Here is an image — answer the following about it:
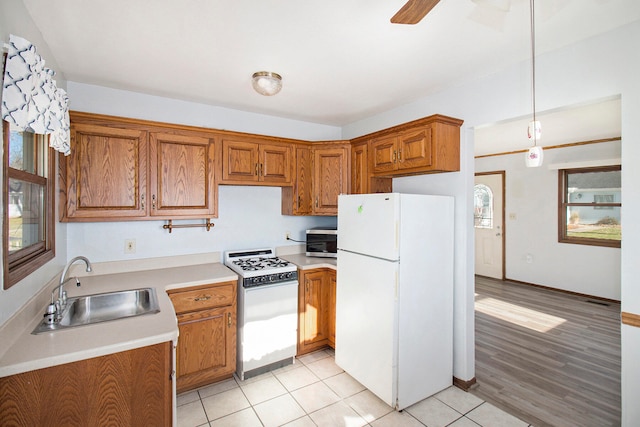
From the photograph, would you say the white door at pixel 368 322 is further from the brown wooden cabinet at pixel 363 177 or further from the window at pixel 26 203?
the window at pixel 26 203

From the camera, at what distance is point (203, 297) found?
95.9 inches

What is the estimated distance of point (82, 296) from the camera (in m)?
2.01

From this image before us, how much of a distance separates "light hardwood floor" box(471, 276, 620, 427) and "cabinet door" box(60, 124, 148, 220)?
10.2 ft

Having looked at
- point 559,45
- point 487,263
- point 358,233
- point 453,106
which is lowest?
point 487,263

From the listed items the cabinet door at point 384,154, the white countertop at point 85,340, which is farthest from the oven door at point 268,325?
the cabinet door at point 384,154

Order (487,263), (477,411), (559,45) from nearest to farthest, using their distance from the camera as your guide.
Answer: (559,45) < (477,411) < (487,263)

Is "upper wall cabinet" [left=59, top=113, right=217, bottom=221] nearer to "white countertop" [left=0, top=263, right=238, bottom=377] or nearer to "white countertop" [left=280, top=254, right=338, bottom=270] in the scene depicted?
"white countertop" [left=0, top=263, right=238, bottom=377]

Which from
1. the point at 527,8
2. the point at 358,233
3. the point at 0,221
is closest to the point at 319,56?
the point at 527,8

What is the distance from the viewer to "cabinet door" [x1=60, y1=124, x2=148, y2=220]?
7.43 ft

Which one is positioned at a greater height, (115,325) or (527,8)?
(527,8)

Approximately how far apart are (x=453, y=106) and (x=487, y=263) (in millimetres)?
4357

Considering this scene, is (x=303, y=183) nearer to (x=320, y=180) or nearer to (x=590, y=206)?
(x=320, y=180)

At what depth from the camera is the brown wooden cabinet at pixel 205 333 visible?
92.8 inches

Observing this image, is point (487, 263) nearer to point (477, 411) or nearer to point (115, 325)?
point (477, 411)
